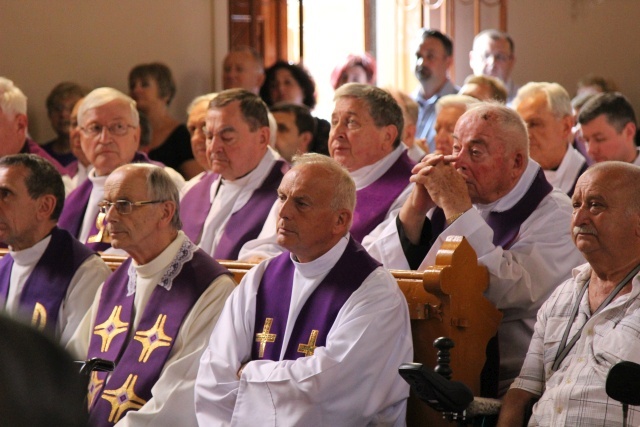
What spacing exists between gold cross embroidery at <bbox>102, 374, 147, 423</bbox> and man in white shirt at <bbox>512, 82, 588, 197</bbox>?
3301 millimetres

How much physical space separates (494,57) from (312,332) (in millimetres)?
6622

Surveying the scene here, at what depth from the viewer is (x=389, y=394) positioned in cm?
400

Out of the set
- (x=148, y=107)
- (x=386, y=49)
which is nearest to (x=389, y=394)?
(x=148, y=107)

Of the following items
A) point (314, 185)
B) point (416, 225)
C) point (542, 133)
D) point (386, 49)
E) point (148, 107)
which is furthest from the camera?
point (386, 49)

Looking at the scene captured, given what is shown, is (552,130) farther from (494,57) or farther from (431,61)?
(494,57)

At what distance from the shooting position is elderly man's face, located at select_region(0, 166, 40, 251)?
17.3ft

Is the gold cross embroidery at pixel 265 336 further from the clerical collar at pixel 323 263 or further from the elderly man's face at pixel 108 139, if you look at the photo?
the elderly man's face at pixel 108 139

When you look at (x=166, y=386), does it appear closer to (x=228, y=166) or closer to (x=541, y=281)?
(x=541, y=281)

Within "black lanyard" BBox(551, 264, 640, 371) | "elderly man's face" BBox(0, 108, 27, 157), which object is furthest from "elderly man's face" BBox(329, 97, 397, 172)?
"elderly man's face" BBox(0, 108, 27, 157)

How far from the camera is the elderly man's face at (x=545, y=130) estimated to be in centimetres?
667

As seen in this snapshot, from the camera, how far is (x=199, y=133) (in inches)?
285

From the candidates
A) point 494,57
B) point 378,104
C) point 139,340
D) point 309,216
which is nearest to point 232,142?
point 378,104

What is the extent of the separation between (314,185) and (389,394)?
0.90 metres

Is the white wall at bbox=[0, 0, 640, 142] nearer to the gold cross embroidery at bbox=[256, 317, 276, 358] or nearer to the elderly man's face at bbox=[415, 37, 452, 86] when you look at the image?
the elderly man's face at bbox=[415, 37, 452, 86]
